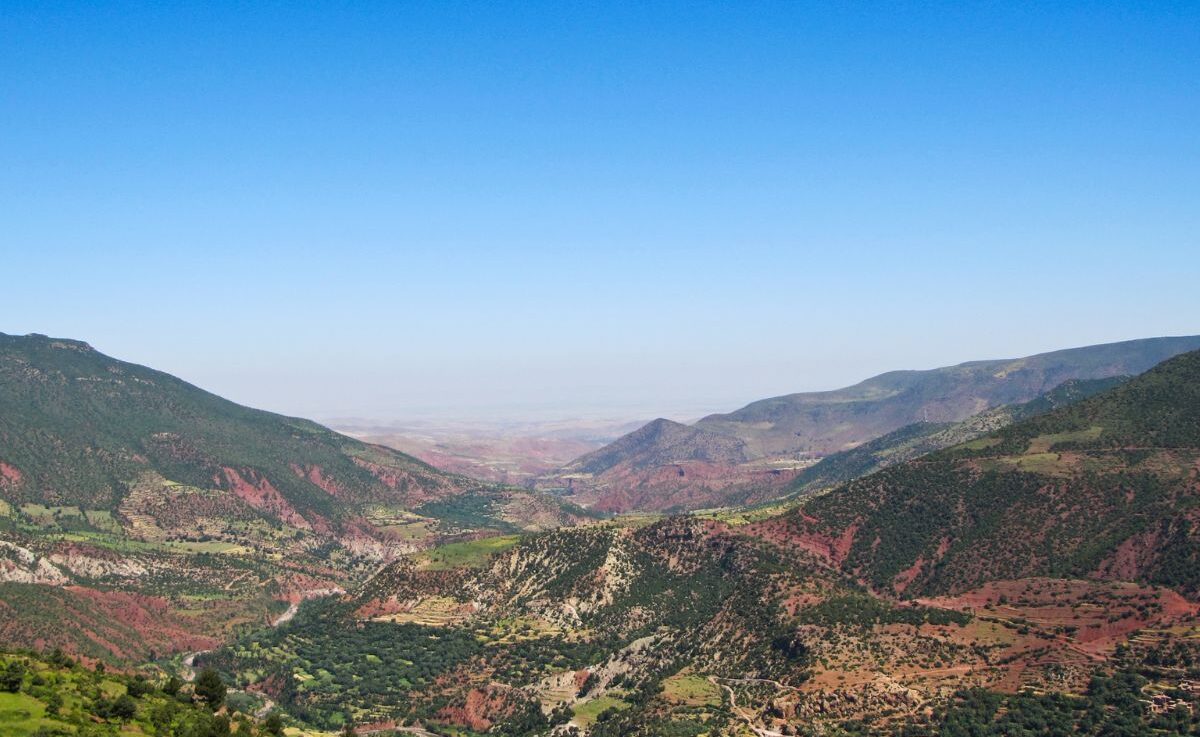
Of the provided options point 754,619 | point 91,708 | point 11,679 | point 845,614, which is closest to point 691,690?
point 754,619

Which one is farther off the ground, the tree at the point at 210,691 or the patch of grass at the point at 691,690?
the tree at the point at 210,691

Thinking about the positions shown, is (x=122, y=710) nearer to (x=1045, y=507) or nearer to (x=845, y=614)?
(x=845, y=614)

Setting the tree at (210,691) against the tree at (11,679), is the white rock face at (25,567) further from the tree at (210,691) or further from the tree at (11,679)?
the tree at (11,679)

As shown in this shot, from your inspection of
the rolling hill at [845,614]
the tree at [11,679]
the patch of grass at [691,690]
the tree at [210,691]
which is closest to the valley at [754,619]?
the rolling hill at [845,614]

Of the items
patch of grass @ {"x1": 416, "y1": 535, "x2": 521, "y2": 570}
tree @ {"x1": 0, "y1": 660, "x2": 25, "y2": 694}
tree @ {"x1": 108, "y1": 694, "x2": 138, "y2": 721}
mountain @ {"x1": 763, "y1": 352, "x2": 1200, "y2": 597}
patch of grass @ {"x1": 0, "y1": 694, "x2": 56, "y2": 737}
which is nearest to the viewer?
patch of grass @ {"x1": 0, "y1": 694, "x2": 56, "y2": 737}

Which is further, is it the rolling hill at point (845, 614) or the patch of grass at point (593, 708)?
the patch of grass at point (593, 708)

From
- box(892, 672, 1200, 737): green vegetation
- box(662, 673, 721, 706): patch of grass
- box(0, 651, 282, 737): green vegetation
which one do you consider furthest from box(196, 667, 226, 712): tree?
box(892, 672, 1200, 737): green vegetation

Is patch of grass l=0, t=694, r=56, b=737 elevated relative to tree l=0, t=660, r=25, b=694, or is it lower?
lower

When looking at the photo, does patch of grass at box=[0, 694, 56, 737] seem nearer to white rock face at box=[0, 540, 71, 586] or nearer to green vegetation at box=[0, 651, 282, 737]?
green vegetation at box=[0, 651, 282, 737]

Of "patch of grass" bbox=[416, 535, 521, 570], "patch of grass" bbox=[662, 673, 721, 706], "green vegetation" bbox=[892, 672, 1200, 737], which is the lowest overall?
"patch of grass" bbox=[662, 673, 721, 706]
